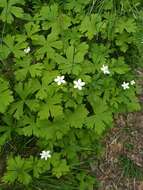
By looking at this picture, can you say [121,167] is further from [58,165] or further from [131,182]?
[58,165]

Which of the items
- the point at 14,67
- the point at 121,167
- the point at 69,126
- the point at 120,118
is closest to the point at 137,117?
the point at 120,118

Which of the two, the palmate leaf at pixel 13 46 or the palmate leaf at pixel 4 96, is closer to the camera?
the palmate leaf at pixel 4 96

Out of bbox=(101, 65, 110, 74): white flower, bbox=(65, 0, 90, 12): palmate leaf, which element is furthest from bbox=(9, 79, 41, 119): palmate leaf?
bbox=(65, 0, 90, 12): palmate leaf

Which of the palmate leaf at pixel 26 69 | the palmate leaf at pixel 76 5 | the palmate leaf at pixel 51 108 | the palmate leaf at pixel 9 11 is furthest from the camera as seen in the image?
the palmate leaf at pixel 76 5

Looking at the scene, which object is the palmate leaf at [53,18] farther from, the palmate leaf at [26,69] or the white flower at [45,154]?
the white flower at [45,154]

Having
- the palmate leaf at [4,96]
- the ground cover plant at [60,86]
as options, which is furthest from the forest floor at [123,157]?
the palmate leaf at [4,96]

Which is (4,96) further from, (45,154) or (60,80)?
(45,154)

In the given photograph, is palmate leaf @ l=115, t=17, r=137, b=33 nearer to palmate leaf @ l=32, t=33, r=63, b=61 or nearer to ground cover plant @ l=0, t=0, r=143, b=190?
ground cover plant @ l=0, t=0, r=143, b=190

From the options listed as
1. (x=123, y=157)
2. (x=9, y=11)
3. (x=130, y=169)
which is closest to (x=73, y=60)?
(x=9, y=11)
